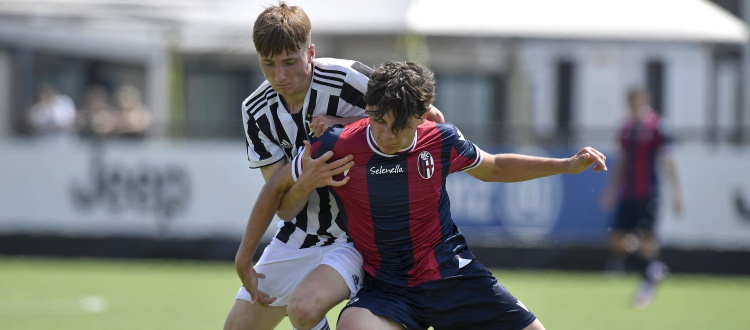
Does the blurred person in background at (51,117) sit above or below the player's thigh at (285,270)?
below

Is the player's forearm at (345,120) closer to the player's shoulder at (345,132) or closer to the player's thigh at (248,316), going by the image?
the player's shoulder at (345,132)

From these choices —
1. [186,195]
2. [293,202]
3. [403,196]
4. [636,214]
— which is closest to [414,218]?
[403,196]

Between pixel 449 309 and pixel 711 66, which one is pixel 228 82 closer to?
pixel 711 66

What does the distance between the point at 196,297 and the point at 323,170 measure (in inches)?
242

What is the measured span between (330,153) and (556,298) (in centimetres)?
659

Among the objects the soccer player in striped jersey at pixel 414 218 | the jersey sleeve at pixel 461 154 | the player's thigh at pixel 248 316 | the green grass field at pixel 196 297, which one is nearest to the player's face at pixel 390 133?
the soccer player in striped jersey at pixel 414 218

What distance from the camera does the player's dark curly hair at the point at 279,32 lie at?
515 cm

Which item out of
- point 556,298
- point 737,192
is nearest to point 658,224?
point 737,192

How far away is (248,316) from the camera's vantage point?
5.59 meters

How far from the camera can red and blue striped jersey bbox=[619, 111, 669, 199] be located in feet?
41.0

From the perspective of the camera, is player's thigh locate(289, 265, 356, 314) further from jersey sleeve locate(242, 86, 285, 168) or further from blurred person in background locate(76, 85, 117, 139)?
blurred person in background locate(76, 85, 117, 139)

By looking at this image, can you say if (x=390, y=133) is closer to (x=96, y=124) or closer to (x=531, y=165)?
(x=531, y=165)

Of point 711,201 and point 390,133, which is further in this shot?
point 711,201

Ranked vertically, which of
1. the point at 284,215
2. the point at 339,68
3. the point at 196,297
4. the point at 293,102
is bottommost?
the point at 196,297
